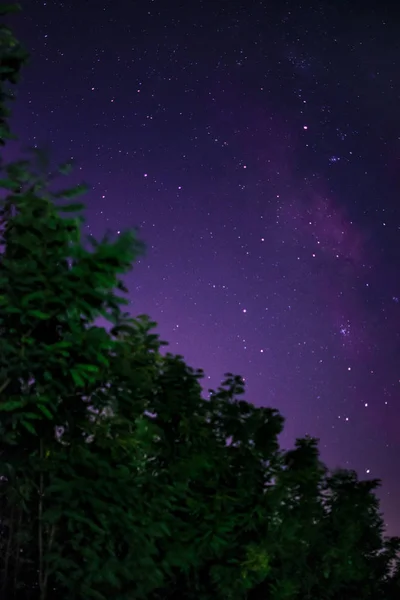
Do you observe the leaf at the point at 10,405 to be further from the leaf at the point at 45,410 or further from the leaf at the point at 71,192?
the leaf at the point at 71,192

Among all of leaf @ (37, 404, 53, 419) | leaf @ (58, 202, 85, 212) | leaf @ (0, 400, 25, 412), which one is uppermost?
leaf @ (58, 202, 85, 212)

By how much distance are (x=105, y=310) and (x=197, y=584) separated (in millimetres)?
8972

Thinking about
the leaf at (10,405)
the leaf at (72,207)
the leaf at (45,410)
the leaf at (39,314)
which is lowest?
the leaf at (10,405)

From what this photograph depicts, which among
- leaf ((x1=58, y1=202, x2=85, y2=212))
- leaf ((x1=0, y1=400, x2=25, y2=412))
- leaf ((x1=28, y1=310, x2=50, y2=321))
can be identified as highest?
leaf ((x1=58, y1=202, x2=85, y2=212))

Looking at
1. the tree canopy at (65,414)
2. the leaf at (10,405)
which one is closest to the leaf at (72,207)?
the tree canopy at (65,414)

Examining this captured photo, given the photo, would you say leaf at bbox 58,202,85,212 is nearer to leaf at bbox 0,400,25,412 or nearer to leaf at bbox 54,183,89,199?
leaf at bbox 54,183,89,199

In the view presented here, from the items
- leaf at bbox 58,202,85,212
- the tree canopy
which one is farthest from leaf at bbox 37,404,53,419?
leaf at bbox 58,202,85,212

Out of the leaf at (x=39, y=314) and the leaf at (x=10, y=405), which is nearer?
the leaf at (x=10, y=405)

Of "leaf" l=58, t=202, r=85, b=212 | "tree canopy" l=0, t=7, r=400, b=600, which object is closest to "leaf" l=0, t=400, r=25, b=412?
"tree canopy" l=0, t=7, r=400, b=600

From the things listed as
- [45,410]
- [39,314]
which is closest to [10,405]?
[45,410]

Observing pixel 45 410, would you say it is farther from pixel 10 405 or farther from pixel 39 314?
pixel 39 314

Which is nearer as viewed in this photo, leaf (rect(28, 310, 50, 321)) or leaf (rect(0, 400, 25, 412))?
leaf (rect(0, 400, 25, 412))

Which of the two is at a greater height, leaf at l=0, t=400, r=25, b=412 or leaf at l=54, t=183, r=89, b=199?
leaf at l=54, t=183, r=89, b=199

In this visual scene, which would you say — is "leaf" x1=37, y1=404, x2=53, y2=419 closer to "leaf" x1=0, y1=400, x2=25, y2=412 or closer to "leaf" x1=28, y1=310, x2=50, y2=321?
"leaf" x1=0, y1=400, x2=25, y2=412
